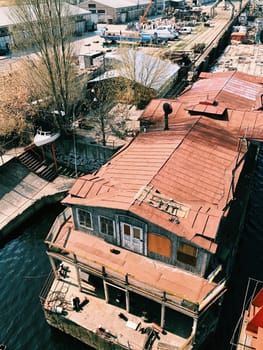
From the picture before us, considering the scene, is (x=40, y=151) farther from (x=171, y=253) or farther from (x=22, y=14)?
(x=171, y=253)

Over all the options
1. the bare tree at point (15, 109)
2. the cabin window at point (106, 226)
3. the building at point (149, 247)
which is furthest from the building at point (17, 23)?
the cabin window at point (106, 226)

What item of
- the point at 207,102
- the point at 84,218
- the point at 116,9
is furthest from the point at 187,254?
the point at 116,9

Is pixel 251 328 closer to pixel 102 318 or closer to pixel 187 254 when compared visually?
pixel 187 254

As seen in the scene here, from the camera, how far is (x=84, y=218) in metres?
26.0

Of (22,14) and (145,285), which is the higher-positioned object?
(22,14)

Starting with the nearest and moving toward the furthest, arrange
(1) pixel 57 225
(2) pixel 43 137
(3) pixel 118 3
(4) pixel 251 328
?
(4) pixel 251 328, (1) pixel 57 225, (2) pixel 43 137, (3) pixel 118 3

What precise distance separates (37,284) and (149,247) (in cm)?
1259

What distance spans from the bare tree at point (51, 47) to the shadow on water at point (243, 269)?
27460 millimetres

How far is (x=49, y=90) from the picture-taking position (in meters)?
44.2

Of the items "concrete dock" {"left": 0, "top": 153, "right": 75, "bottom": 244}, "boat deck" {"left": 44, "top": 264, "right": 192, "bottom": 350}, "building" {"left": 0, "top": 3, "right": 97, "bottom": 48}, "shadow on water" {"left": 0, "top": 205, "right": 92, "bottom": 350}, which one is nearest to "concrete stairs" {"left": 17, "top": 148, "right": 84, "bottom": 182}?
"concrete dock" {"left": 0, "top": 153, "right": 75, "bottom": 244}

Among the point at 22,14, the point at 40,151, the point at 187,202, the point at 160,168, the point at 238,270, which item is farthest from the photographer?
the point at 40,151

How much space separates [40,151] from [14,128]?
558 cm

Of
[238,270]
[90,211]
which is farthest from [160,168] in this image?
[238,270]

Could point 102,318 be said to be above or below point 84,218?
below
